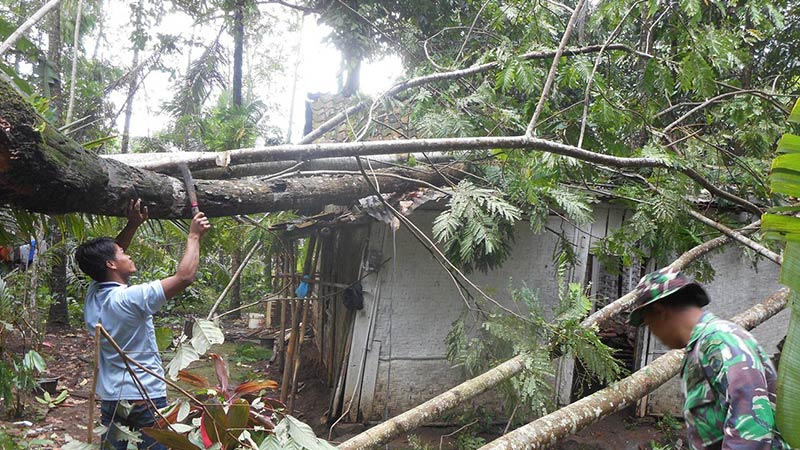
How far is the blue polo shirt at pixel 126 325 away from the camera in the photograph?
2486 mm

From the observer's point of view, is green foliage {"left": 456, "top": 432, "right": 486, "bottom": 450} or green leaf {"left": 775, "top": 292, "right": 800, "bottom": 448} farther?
green foliage {"left": 456, "top": 432, "right": 486, "bottom": 450}

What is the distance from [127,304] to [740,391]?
2.63 m

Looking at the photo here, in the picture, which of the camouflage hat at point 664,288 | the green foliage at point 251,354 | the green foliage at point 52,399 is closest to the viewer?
the camouflage hat at point 664,288

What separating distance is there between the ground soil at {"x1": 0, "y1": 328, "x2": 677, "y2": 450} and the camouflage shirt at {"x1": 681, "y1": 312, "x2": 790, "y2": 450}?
3.00 metres

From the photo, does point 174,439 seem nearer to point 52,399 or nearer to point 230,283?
point 230,283

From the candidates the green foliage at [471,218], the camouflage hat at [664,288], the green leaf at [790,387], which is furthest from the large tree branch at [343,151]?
the green leaf at [790,387]

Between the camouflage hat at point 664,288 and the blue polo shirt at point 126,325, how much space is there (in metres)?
2.21

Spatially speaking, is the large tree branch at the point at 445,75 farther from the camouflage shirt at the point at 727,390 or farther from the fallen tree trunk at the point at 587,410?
the camouflage shirt at the point at 727,390

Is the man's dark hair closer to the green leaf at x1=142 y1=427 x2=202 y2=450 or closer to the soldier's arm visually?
the green leaf at x1=142 y1=427 x2=202 y2=450

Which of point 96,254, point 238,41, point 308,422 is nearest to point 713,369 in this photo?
point 96,254

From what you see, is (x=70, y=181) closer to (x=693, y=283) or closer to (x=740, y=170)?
(x=693, y=283)

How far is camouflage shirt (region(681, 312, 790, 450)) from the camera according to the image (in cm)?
168

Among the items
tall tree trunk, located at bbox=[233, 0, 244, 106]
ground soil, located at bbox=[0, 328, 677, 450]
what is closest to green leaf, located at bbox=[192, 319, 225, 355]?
ground soil, located at bbox=[0, 328, 677, 450]

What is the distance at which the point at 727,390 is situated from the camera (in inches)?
69.9
